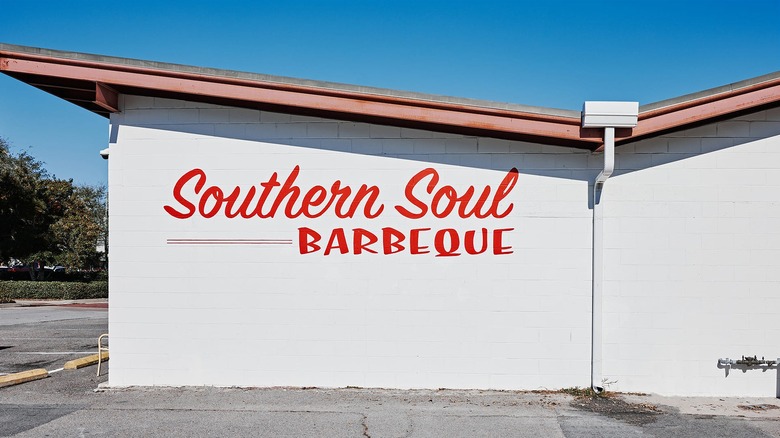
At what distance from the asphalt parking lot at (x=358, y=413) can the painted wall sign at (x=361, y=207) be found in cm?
199

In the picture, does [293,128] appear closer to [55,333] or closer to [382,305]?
[382,305]

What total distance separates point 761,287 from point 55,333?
15.8 meters

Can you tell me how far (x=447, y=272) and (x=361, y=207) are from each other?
150 centimetres

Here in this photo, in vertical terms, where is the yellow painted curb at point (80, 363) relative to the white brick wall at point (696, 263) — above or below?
below

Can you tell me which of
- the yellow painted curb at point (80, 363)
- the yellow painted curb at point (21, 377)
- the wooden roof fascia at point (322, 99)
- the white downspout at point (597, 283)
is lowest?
the yellow painted curb at point (80, 363)

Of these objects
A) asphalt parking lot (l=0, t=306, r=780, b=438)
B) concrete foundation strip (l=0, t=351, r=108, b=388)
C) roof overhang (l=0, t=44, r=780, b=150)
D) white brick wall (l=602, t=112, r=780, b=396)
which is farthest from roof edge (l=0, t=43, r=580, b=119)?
concrete foundation strip (l=0, t=351, r=108, b=388)

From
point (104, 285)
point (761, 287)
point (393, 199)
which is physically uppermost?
point (393, 199)

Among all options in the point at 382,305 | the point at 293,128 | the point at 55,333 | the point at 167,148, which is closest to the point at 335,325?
the point at 382,305

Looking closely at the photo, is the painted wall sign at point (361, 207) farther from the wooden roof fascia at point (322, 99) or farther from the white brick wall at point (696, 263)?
the white brick wall at point (696, 263)

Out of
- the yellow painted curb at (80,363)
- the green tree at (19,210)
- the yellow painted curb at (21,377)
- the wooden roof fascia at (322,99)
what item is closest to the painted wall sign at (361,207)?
the wooden roof fascia at (322,99)

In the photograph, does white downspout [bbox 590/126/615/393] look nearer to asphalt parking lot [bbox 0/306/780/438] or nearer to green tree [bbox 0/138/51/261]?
asphalt parking lot [bbox 0/306/780/438]

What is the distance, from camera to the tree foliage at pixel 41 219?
33312 mm

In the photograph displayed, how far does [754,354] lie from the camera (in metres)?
8.77

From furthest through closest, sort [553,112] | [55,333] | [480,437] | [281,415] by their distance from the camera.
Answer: [55,333]
[553,112]
[281,415]
[480,437]
